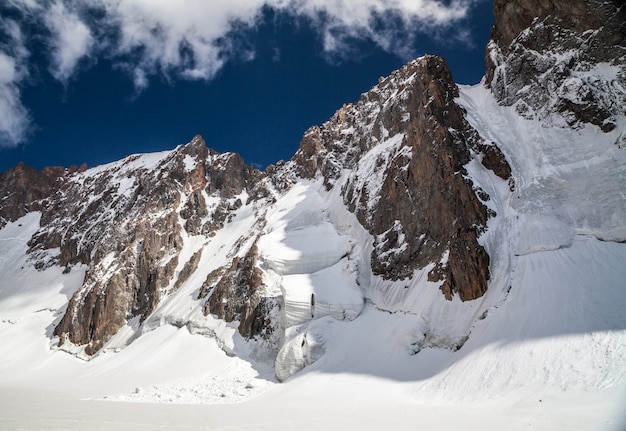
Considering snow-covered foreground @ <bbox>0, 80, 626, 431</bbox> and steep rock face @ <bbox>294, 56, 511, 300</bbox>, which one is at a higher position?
steep rock face @ <bbox>294, 56, 511, 300</bbox>

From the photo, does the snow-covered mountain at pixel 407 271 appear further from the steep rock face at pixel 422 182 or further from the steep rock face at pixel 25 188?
the steep rock face at pixel 25 188

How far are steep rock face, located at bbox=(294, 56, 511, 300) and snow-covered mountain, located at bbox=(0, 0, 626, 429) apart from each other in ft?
0.73

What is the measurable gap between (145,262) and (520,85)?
59.2m

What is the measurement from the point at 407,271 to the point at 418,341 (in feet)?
30.9

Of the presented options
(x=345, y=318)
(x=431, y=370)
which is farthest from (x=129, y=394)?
(x=431, y=370)

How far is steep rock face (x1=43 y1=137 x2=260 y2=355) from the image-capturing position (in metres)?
67.1

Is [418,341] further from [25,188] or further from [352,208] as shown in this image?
[25,188]

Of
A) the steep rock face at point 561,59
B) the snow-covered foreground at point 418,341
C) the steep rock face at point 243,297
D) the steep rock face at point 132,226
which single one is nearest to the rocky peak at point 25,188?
the steep rock face at point 132,226

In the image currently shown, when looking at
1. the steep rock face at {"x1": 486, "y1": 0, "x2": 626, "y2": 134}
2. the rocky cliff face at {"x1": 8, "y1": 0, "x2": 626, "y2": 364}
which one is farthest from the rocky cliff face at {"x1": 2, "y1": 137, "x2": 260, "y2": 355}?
the steep rock face at {"x1": 486, "y1": 0, "x2": 626, "y2": 134}

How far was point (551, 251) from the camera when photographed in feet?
112

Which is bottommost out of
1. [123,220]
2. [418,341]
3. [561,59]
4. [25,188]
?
[418,341]

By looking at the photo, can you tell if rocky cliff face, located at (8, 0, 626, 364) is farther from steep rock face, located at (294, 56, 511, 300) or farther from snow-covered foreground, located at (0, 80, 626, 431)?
snow-covered foreground, located at (0, 80, 626, 431)

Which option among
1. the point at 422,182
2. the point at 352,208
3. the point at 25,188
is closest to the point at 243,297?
the point at 352,208

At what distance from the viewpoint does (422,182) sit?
46.6 metres
